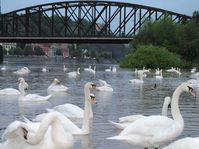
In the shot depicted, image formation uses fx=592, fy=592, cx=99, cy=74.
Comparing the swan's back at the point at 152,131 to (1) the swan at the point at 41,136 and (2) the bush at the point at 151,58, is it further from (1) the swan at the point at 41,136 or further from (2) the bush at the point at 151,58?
(2) the bush at the point at 151,58

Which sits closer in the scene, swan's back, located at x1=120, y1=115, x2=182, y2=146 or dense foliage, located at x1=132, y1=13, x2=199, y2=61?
swan's back, located at x1=120, y1=115, x2=182, y2=146

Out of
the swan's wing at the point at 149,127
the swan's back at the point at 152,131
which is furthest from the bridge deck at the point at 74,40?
the swan's back at the point at 152,131

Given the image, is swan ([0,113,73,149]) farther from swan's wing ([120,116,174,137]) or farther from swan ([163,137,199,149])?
swan's wing ([120,116,174,137])

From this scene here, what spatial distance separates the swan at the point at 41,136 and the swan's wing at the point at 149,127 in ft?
7.18

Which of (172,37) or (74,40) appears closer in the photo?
(172,37)

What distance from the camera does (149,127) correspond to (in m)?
11.8

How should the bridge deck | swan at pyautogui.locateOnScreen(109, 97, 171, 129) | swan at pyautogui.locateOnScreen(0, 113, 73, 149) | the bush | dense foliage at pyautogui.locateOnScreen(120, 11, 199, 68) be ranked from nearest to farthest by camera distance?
swan at pyautogui.locateOnScreen(0, 113, 73, 149)
swan at pyautogui.locateOnScreen(109, 97, 171, 129)
the bush
dense foliage at pyautogui.locateOnScreen(120, 11, 199, 68)
the bridge deck

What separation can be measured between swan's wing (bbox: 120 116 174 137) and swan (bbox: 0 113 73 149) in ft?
7.18

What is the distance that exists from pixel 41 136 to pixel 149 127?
3.42 meters

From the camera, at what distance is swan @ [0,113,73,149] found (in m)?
9.00

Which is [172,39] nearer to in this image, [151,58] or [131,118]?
[151,58]

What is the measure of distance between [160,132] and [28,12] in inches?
→ 5943

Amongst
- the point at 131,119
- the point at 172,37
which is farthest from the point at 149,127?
the point at 172,37

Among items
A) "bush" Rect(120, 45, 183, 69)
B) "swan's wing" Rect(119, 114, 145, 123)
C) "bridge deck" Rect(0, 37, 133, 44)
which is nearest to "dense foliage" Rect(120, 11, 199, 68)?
"bush" Rect(120, 45, 183, 69)
